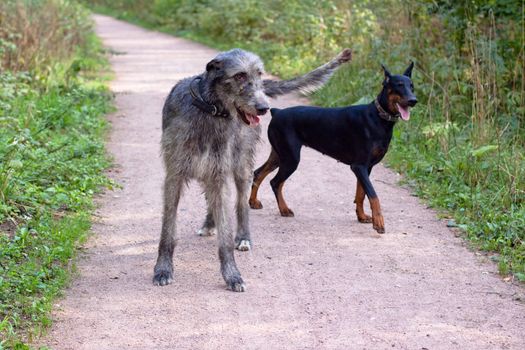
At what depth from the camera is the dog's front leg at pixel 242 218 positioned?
6.62m

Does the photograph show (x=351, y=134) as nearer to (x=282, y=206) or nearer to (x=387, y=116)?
(x=387, y=116)

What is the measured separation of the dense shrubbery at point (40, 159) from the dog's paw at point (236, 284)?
1226mm

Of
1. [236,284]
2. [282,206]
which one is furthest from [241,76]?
[282,206]

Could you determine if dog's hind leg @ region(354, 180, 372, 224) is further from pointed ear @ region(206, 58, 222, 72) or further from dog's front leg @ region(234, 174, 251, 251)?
pointed ear @ region(206, 58, 222, 72)

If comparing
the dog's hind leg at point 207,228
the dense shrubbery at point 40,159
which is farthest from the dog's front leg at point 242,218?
the dense shrubbery at point 40,159

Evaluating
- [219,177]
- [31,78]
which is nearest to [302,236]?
[219,177]

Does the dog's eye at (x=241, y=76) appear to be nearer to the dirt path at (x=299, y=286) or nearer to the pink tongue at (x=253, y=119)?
the pink tongue at (x=253, y=119)

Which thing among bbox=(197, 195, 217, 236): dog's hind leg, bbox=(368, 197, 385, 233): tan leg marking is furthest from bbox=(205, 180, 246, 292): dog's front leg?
bbox=(368, 197, 385, 233): tan leg marking

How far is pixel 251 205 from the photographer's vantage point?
7.93 meters

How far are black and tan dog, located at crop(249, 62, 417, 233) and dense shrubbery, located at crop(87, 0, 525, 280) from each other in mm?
1008

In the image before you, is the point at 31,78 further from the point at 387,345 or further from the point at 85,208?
the point at 387,345

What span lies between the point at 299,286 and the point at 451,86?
622cm

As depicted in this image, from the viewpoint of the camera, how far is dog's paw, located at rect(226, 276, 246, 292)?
221 inches

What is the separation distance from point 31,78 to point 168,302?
7.99 m
